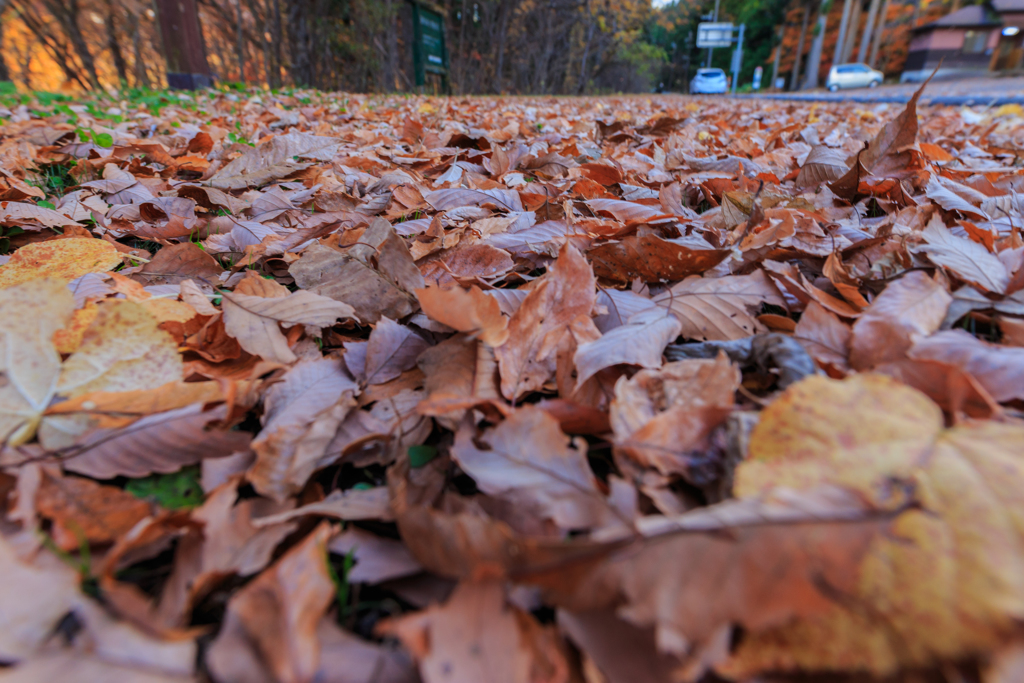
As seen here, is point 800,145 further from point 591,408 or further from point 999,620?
point 999,620

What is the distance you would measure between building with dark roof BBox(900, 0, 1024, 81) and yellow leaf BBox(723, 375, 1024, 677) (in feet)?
110

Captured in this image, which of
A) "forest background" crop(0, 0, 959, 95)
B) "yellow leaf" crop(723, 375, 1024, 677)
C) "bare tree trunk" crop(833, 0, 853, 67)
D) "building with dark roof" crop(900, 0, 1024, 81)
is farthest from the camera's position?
"bare tree trunk" crop(833, 0, 853, 67)

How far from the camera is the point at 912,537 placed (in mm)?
449

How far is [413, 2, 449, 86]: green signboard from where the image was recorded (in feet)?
42.4

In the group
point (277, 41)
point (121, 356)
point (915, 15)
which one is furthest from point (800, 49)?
point (121, 356)

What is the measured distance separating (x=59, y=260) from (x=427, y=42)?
14107mm

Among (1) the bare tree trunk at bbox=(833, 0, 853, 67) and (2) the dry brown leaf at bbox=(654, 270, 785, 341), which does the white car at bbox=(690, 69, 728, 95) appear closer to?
(1) the bare tree trunk at bbox=(833, 0, 853, 67)

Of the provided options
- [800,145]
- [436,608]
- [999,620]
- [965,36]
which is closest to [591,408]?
[436,608]

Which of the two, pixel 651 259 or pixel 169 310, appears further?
pixel 651 259

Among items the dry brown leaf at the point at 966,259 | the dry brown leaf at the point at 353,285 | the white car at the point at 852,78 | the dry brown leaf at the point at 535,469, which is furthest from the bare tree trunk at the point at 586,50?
the dry brown leaf at the point at 535,469

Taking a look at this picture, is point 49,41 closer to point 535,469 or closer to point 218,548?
point 218,548

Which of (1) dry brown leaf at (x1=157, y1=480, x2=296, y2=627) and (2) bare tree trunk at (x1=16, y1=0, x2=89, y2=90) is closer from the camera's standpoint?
(1) dry brown leaf at (x1=157, y1=480, x2=296, y2=627)

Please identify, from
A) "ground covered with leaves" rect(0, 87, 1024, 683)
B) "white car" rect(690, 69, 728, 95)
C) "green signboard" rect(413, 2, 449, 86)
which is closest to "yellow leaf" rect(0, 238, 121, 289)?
"ground covered with leaves" rect(0, 87, 1024, 683)

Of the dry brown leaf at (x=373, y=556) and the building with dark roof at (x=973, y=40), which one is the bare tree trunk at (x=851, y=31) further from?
the dry brown leaf at (x=373, y=556)
